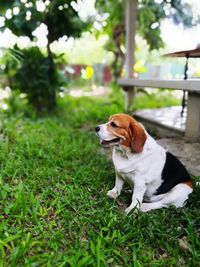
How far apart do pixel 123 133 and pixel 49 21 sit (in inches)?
178

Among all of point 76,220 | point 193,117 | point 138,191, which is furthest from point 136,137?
point 193,117

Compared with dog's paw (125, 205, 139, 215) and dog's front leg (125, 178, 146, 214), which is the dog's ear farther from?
dog's paw (125, 205, 139, 215)

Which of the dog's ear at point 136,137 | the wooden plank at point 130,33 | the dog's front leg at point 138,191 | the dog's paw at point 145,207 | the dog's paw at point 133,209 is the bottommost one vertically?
the dog's paw at point 145,207

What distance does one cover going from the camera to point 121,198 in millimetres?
3188

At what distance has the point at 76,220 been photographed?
8.74ft

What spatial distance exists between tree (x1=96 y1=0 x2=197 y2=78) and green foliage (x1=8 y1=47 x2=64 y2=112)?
1822mm

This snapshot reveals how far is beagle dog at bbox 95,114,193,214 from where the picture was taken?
2.82 meters

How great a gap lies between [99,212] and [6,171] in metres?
1.18

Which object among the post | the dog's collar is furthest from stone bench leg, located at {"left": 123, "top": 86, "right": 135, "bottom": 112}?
the dog's collar

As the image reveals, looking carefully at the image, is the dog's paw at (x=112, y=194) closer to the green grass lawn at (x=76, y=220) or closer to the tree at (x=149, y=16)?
the green grass lawn at (x=76, y=220)

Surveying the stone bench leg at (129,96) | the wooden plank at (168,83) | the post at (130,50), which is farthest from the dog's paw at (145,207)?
the post at (130,50)

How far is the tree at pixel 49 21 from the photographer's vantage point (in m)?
5.45

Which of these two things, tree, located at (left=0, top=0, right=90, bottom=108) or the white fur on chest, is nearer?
the white fur on chest

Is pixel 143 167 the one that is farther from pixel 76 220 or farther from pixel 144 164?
pixel 76 220
